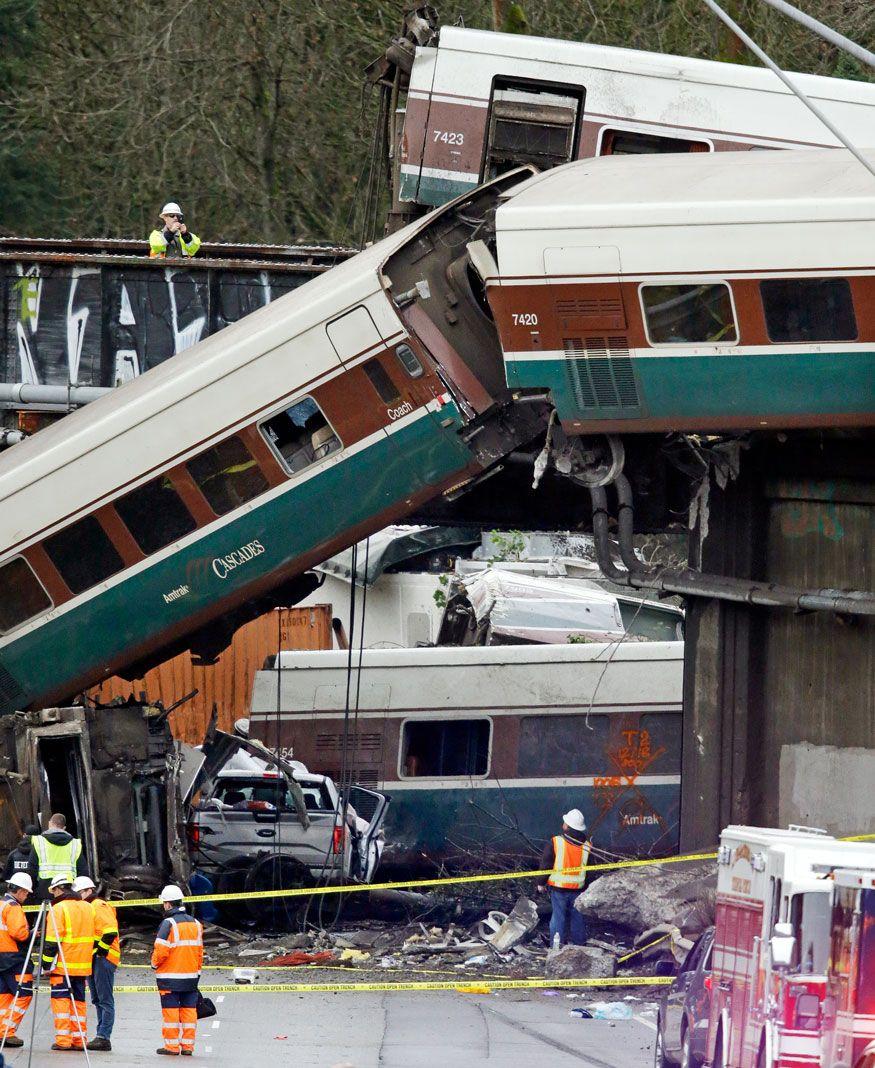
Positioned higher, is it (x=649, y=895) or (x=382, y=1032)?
(x=649, y=895)

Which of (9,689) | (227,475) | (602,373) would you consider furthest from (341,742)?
(602,373)

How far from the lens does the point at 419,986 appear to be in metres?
15.0

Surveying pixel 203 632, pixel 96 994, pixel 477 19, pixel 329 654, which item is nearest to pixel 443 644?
pixel 329 654

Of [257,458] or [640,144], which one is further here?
[640,144]

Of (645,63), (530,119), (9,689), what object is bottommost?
(9,689)

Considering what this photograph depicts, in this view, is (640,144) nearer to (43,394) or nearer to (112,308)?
(112,308)

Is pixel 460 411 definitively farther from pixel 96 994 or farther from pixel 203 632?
pixel 96 994

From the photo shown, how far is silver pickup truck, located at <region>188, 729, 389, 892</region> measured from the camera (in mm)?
18734

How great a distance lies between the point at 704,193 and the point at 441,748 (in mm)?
8806

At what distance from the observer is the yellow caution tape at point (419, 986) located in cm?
1480

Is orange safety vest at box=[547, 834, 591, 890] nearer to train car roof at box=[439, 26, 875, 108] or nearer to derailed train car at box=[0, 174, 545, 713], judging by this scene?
derailed train car at box=[0, 174, 545, 713]

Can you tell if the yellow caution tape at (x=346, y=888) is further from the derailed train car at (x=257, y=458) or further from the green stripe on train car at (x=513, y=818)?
the derailed train car at (x=257, y=458)

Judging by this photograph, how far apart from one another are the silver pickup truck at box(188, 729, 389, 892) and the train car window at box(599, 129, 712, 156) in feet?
25.2

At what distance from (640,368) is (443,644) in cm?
920
